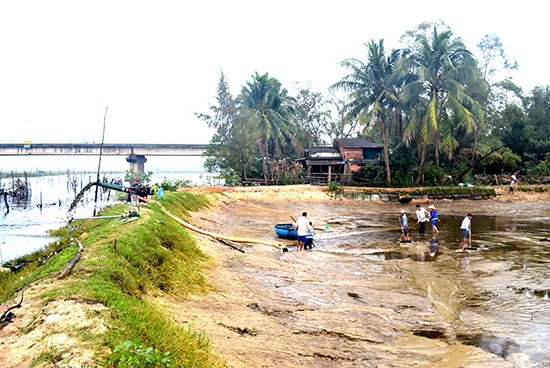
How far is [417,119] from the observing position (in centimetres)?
3616

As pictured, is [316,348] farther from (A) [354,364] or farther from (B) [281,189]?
(B) [281,189]

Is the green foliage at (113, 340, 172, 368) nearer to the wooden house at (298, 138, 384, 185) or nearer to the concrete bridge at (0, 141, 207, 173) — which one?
the wooden house at (298, 138, 384, 185)

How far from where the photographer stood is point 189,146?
202 ft

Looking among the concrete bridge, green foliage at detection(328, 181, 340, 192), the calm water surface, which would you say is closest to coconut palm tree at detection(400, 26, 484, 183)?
green foliage at detection(328, 181, 340, 192)

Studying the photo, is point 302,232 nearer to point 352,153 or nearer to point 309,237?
point 309,237

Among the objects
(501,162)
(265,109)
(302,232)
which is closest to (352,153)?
(265,109)

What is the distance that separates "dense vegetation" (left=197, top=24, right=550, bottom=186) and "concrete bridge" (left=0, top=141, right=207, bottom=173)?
1749 cm

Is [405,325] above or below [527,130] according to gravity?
below

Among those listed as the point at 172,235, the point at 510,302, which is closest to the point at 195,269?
the point at 172,235

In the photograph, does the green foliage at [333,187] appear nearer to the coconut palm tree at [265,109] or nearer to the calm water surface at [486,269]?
the coconut palm tree at [265,109]

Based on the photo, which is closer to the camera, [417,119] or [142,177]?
[417,119]

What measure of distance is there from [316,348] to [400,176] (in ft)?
118

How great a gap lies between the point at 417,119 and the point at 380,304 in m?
29.9

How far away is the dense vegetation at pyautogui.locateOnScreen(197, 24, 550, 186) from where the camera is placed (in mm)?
35344
